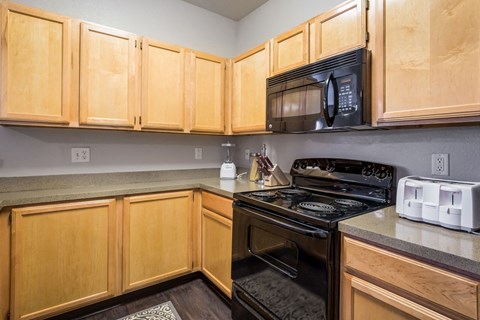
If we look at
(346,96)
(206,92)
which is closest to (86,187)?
(206,92)

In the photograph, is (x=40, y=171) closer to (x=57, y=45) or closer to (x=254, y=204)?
(x=57, y=45)

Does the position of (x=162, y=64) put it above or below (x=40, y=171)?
above

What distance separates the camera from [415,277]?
86 centimetres

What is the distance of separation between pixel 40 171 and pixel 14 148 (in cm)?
22

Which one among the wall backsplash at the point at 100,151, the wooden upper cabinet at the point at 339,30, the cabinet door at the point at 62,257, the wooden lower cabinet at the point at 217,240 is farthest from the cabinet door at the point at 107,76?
the wooden upper cabinet at the point at 339,30

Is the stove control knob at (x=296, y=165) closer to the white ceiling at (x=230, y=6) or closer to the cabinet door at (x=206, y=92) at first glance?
the cabinet door at (x=206, y=92)

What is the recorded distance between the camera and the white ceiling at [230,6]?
246cm

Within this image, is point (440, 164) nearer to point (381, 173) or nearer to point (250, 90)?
point (381, 173)

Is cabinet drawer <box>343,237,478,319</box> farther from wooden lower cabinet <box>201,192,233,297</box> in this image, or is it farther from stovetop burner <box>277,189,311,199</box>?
wooden lower cabinet <box>201,192,233,297</box>

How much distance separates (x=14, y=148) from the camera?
178 centimetres

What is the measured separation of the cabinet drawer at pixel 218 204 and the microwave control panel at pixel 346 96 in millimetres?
936

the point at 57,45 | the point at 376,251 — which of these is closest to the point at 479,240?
the point at 376,251

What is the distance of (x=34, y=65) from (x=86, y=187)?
2.89 ft

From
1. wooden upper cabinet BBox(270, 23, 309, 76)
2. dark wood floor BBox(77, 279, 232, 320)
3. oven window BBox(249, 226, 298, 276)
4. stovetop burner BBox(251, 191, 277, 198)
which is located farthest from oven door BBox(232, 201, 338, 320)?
wooden upper cabinet BBox(270, 23, 309, 76)
